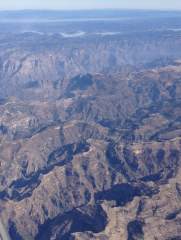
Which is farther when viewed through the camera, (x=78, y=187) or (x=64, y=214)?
(x=78, y=187)

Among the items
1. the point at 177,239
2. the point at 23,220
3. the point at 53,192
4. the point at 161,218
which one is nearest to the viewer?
the point at 177,239

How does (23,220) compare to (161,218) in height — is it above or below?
below

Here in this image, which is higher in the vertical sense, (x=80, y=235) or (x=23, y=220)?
(x=80, y=235)

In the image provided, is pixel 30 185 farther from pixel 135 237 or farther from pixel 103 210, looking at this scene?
pixel 135 237

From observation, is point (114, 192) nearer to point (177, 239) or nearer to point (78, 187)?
point (78, 187)

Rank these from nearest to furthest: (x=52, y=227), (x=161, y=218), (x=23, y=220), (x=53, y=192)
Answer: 1. (x=161, y=218)
2. (x=52, y=227)
3. (x=23, y=220)
4. (x=53, y=192)

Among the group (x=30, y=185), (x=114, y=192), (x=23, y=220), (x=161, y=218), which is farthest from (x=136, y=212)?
(x=30, y=185)

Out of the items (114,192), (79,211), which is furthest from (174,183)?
(79,211)

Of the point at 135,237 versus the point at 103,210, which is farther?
the point at 103,210

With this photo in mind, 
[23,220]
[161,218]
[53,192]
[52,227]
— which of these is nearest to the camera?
[161,218]
